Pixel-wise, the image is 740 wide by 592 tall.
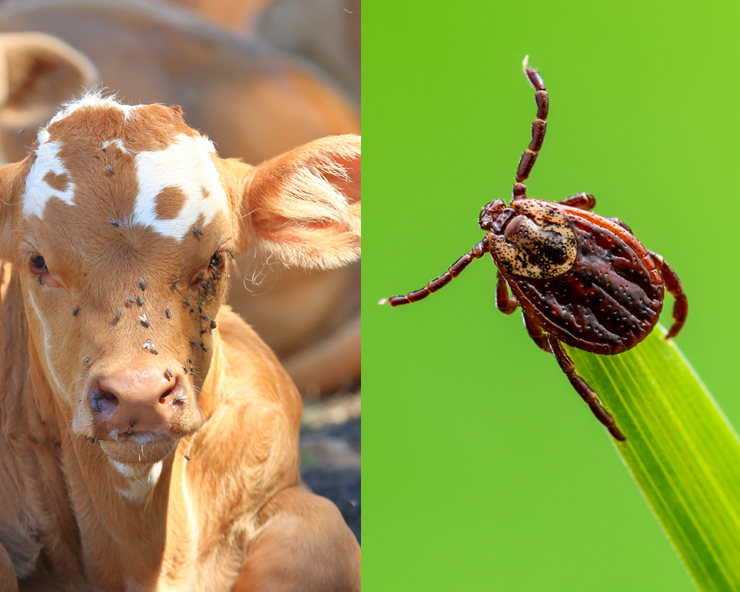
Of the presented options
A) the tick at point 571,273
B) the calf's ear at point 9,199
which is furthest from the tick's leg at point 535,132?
the calf's ear at point 9,199

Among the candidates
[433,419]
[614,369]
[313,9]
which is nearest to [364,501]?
[433,419]

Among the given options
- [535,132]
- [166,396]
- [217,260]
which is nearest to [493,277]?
[535,132]

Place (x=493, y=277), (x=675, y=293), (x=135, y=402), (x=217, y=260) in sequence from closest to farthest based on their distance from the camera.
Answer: (x=135, y=402) < (x=217, y=260) < (x=675, y=293) < (x=493, y=277)

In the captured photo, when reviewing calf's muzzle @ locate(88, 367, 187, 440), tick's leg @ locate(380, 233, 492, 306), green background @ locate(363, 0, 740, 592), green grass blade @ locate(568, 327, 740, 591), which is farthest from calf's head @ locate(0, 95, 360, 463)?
green grass blade @ locate(568, 327, 740, 591)

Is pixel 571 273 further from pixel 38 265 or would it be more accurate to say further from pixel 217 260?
pixel 38 265

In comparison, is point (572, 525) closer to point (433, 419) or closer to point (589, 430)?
point (589, 430)

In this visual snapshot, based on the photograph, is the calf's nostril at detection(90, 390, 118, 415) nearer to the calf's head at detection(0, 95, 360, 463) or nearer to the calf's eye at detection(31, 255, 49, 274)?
the calf's head at detection(0, 95, 360, 463)

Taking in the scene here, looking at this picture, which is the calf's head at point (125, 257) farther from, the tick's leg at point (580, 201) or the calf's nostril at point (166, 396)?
the tick's leg at point (580, 201)
